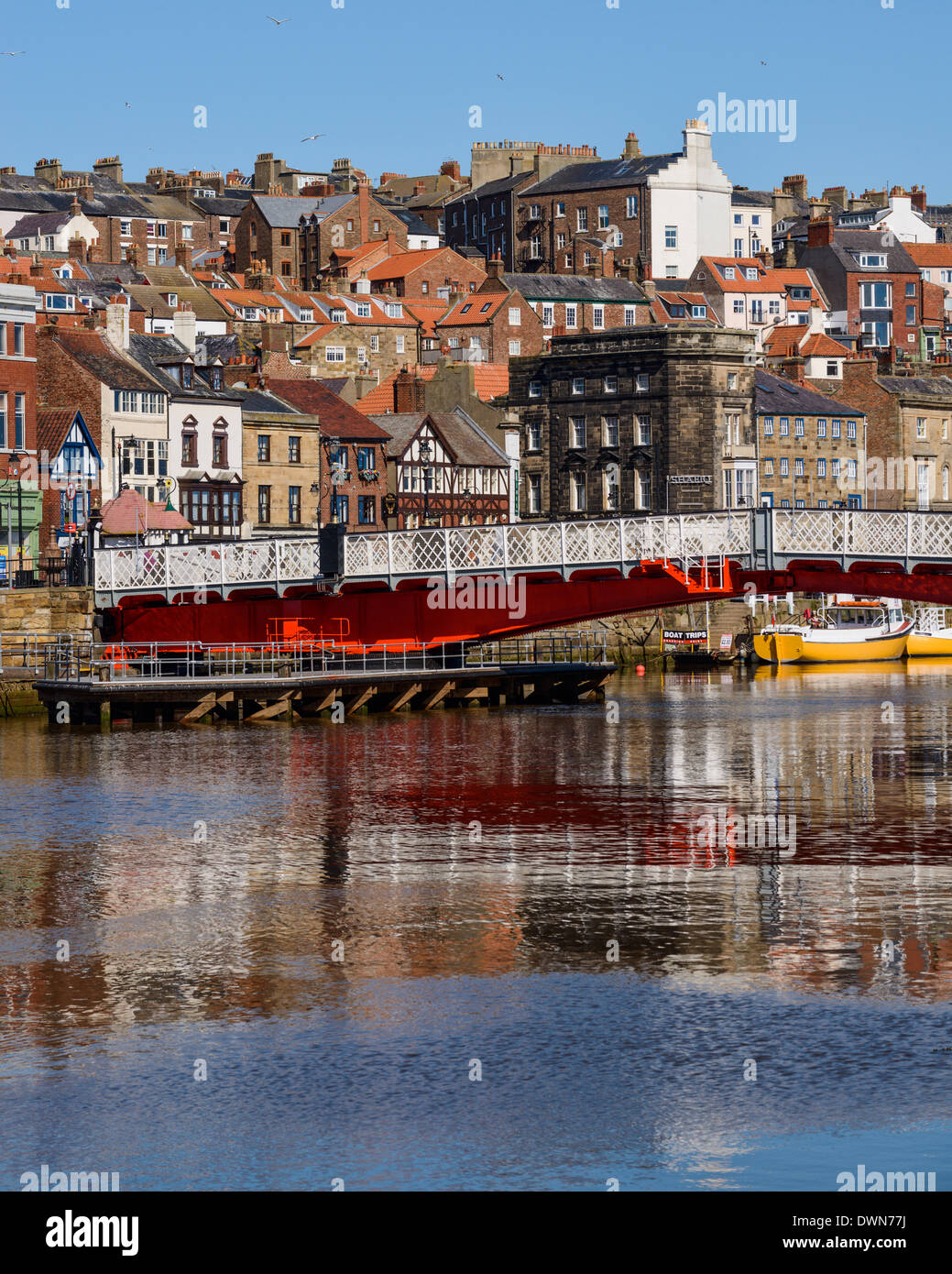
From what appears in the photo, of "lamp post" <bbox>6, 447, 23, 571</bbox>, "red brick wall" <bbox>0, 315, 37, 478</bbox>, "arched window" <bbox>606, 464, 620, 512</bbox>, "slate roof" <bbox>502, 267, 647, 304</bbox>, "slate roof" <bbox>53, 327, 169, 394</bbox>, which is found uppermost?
"slate roof" <bbox>502, 267, 647, 304</bbox>

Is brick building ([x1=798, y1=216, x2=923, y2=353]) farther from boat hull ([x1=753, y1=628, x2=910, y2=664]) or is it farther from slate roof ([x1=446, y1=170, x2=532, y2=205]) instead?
boat hull ([x1=753, y1=628, x2=910, y2=664])

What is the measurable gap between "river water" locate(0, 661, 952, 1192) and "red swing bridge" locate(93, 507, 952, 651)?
15583mm

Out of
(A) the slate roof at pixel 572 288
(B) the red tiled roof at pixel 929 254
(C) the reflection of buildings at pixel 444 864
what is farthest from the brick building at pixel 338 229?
(C) the reflection of buildings at pixel 444 864

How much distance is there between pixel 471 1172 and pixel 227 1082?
3423 millimetres

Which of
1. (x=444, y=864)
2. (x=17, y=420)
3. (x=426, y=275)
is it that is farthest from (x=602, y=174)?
(x=444, y=864)

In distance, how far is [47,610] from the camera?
70562 millimetres

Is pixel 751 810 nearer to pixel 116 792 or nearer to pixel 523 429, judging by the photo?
pixel 116 792

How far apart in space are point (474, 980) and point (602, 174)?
501 feet

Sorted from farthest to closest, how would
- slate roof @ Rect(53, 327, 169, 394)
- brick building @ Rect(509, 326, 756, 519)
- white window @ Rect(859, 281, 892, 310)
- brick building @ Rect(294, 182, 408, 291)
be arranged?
brick building @ Rect(294, 182, 408, 291), white window @ Rect(859, 281, 892, 310), brick building @ Rect(509, 326, 756, 519), slate roof @ Rect(53, 327, 169, 394)

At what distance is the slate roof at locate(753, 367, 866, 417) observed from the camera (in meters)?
125

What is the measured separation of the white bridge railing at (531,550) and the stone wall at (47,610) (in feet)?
2.42

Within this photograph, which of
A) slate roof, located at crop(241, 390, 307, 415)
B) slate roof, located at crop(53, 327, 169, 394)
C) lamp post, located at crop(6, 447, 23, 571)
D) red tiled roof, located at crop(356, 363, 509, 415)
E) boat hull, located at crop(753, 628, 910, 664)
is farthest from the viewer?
red tiled roof, located at crop(356, 363, 509, 415)

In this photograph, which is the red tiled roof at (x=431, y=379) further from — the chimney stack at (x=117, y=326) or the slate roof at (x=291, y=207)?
the slate roof at (x=291, y=207)

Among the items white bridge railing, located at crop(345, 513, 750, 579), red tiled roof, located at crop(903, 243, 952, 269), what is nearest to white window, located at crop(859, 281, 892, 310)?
red tiled roof, located at crop(903, 243, 952, 269)
